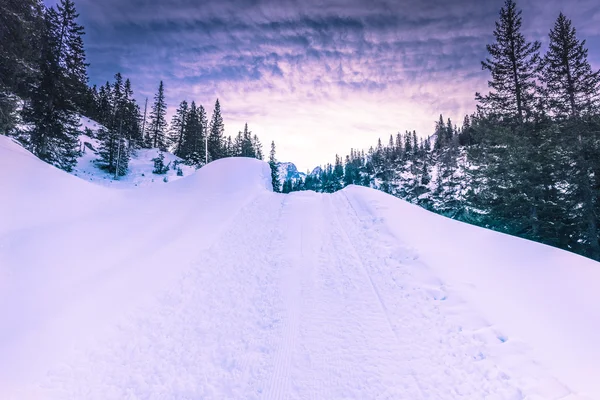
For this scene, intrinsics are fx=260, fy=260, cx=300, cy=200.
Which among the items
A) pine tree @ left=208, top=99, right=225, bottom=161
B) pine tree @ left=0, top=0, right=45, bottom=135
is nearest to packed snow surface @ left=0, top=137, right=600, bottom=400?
pine tree @ left=0, top=0, right=45, bottom=135

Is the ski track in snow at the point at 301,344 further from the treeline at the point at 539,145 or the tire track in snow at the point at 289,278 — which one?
the treeline at the point at 539,145

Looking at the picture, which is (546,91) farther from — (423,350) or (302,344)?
(302,344)

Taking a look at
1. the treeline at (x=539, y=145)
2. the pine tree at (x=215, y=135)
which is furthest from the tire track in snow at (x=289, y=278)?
the pine tree at (x=215, y=135)

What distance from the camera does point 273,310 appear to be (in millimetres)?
5930

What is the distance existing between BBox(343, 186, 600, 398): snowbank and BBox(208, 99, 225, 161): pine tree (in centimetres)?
4472

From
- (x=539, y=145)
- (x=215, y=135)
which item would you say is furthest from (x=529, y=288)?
A: (x=215, y=135)

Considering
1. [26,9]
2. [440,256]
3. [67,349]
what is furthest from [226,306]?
[26,9]

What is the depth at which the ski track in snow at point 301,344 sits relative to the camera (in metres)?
3.84

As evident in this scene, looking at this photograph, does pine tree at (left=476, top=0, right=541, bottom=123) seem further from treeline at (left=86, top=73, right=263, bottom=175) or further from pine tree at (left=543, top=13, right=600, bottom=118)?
treeline at (left=86, top=73, right=263, bottom=175)

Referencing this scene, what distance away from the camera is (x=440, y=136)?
98.0 meters

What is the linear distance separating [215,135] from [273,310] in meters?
49.7

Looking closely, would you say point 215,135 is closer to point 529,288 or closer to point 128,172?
point 128,172

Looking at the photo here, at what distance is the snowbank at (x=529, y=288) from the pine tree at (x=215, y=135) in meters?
44.7

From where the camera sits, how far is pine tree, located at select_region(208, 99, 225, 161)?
161ft
